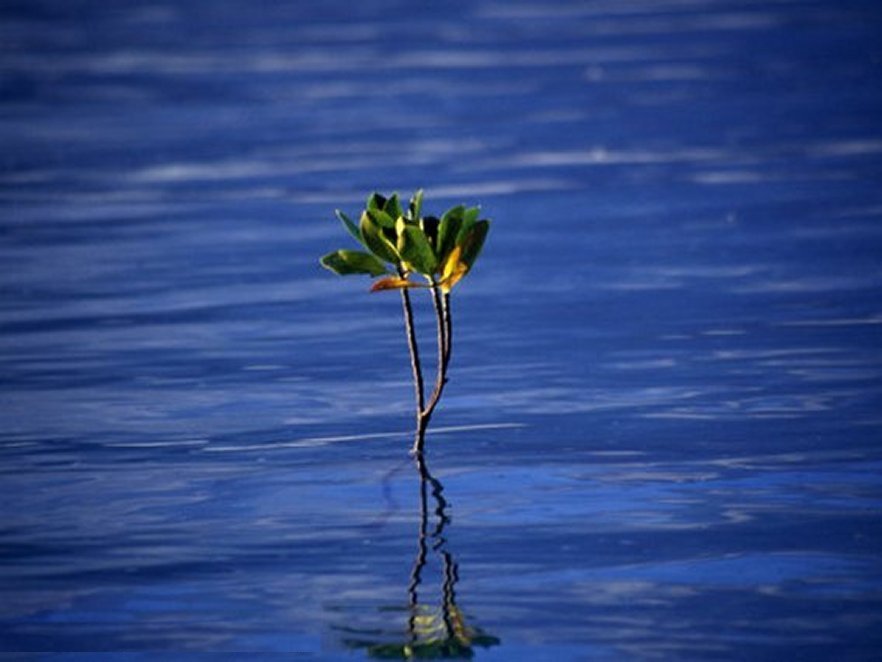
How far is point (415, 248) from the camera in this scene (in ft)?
19.4

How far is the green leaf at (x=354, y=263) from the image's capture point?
6023 millimetres

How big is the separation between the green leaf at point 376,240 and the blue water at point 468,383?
657mm

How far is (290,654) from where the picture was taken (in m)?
4.50

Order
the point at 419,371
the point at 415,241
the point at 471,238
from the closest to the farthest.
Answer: the point at 415,241 → the point at 471,238 → the point at 419,371

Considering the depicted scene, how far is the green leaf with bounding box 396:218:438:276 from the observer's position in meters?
5.85

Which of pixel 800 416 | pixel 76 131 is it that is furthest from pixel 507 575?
pixel 76 131

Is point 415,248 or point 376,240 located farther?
point 376,240

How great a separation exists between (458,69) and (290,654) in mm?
15064

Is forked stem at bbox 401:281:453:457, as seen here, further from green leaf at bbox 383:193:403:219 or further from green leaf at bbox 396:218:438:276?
green leaf at bbox 383:193:403:219

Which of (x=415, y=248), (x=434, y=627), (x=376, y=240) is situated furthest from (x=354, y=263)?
(x=434, y=627)

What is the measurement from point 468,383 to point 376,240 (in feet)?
4.47

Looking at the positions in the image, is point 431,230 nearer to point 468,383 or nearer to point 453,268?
point 453,268

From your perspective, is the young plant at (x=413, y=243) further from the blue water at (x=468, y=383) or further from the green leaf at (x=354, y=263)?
the blue water at (x=468, y=383)

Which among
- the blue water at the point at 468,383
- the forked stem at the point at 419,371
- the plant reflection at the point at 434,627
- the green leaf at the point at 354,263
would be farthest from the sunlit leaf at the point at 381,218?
the plant reflection at the point at 434,627
